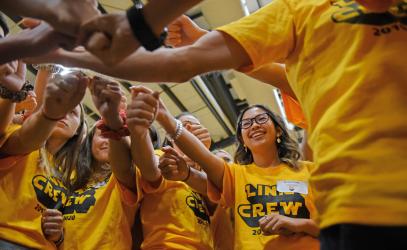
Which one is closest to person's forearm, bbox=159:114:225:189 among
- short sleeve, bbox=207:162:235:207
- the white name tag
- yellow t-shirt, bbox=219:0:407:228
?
short sleeve, bbox=207:162:235:207

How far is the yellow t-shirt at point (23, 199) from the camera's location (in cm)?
133

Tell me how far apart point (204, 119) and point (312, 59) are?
436 centimetres

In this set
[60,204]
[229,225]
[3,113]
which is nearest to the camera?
[3,113]

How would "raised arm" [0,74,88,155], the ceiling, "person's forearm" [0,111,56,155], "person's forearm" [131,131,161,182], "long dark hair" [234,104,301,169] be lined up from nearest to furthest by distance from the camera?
"raised arm" [0,74,88,155] → "person's forearm" [0,111,56,155] → "person's forearm" [131,131,161,182] → "long dark hair" [234,104,301,169] → the ceiling

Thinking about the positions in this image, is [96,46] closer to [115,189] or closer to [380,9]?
[380,9]

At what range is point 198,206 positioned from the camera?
1738mm

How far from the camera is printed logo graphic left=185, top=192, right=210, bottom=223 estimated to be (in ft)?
5.58

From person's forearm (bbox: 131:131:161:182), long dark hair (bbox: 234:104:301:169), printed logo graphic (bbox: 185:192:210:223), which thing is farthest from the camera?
long dark hair (bbox: 234:104:301:169)

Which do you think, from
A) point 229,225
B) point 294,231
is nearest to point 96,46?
point 294,231

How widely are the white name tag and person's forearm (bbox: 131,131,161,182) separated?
482 millimetres

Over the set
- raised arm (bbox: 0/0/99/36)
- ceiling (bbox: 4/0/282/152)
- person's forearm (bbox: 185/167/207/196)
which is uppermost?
raised arm (bbox: 0/0/99/36)

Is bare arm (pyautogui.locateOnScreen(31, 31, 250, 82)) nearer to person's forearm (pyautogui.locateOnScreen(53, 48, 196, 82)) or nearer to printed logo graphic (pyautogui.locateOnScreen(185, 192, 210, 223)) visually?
person's forearm (pyautogui.locateOnScreen(53, 48, 196, 82))

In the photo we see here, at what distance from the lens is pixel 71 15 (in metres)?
0.81

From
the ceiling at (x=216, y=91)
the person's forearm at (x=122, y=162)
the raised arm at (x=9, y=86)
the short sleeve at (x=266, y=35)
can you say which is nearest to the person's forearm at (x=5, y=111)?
the raised arm at (x=9, y=86)
